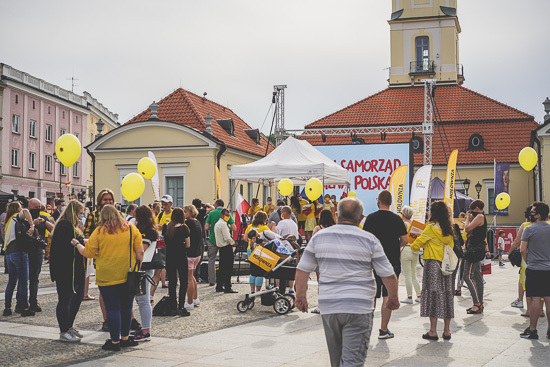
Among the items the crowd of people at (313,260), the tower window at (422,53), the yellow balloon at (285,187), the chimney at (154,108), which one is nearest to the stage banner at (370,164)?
the yellow balloon at (285,187)

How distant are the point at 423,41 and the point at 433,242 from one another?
4748cm

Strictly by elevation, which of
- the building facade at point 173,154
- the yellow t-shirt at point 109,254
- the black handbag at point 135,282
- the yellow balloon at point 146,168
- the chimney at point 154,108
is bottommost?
the black handbag at point 135,282

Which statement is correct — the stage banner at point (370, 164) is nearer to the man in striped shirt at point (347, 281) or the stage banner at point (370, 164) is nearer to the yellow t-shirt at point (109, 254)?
the yellow t-shirt at point (109, 254)

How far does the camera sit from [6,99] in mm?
52219

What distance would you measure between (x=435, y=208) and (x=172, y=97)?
3148 cm

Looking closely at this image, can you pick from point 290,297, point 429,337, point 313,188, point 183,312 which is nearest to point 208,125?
point 313,188

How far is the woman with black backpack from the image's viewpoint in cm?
1141

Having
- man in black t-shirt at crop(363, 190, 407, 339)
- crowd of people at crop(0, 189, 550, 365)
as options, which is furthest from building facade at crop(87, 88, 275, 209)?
man in black t-shirt at crop(363, 190, 407, 339)

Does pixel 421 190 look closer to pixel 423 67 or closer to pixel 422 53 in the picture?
pixel 423 67

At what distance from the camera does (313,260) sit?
554 cm

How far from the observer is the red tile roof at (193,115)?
120 feet

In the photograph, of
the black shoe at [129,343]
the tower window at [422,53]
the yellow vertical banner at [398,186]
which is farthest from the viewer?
the tower window at [422,53]

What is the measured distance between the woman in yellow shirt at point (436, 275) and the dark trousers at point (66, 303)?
445 centimetres

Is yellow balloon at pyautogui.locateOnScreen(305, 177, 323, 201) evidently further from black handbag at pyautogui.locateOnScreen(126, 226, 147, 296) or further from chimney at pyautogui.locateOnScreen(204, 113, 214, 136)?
chimney at pyautogui.locateOnScreen(204, 113, 214, 136)
